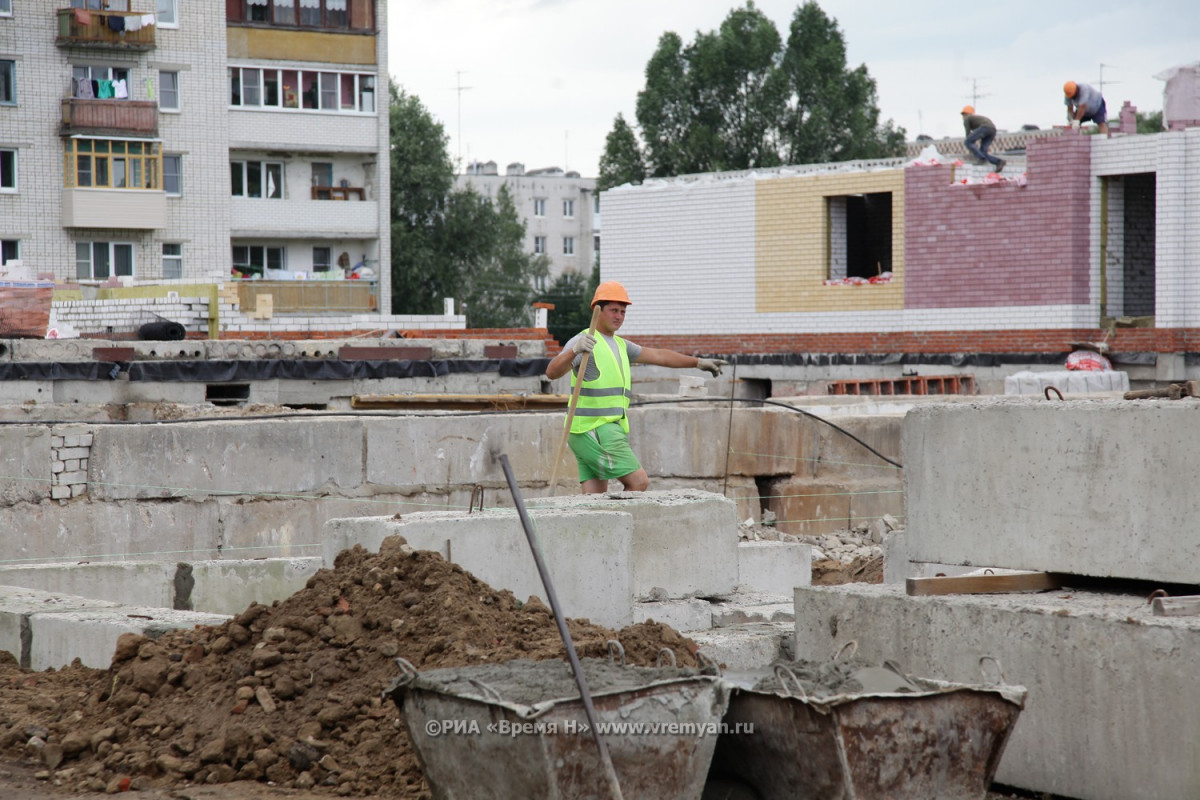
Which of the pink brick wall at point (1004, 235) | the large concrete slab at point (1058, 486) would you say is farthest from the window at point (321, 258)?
the large concrete slab at point (1058, 486)

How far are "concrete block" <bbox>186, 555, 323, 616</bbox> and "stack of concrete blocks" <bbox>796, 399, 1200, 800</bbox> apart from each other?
3.75m

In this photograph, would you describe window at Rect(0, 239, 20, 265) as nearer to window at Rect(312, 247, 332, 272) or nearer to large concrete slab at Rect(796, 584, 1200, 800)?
window at Rect(312, 247, 332, 272)

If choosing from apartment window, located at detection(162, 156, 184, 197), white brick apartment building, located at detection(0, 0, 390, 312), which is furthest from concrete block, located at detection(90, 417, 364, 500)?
apartment window, located at detection(162, 156, 184, 197)

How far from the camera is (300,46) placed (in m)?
39.8

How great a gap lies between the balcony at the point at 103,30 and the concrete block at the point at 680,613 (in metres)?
34.5

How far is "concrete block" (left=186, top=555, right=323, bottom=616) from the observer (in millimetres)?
7812

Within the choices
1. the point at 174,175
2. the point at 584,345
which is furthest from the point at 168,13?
the point at 584,345

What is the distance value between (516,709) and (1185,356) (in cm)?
1975

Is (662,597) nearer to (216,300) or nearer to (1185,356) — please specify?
(1185,356)

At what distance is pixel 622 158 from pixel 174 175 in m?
18.3

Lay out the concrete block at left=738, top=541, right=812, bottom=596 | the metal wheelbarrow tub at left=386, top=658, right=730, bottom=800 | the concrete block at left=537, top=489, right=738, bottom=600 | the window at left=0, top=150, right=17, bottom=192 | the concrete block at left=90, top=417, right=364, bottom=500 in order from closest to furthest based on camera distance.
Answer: the metal wheelbarrow tub at left=386, top=658, right=730, bottom=800 → the concrete block at left=537, top=489, right=738, bottom=600 → the concrete block at left=738, top=541, right=812, bottom=596 → the concrete block at left=90, top=417, right=364, bottom=500 → the window at left=0, top=150, right=17, bottom=192

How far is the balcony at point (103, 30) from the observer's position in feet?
119

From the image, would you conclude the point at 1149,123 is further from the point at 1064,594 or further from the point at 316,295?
the point at 1064,594

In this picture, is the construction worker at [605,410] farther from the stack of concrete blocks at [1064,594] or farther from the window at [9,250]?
the window at [9,250]
